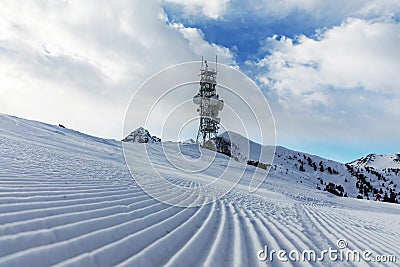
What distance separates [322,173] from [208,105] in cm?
1269

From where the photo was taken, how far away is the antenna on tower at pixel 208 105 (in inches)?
1220

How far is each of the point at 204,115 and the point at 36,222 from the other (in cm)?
2766

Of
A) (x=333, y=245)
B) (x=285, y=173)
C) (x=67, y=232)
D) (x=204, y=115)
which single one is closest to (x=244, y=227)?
(x=333, y=245)

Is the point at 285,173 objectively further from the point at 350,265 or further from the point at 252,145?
the point at 350,265

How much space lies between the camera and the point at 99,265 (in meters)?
2.81

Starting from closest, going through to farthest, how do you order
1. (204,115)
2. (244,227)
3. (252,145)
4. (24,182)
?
(244,227) → (24,182) → (204,115) → (252,145)
